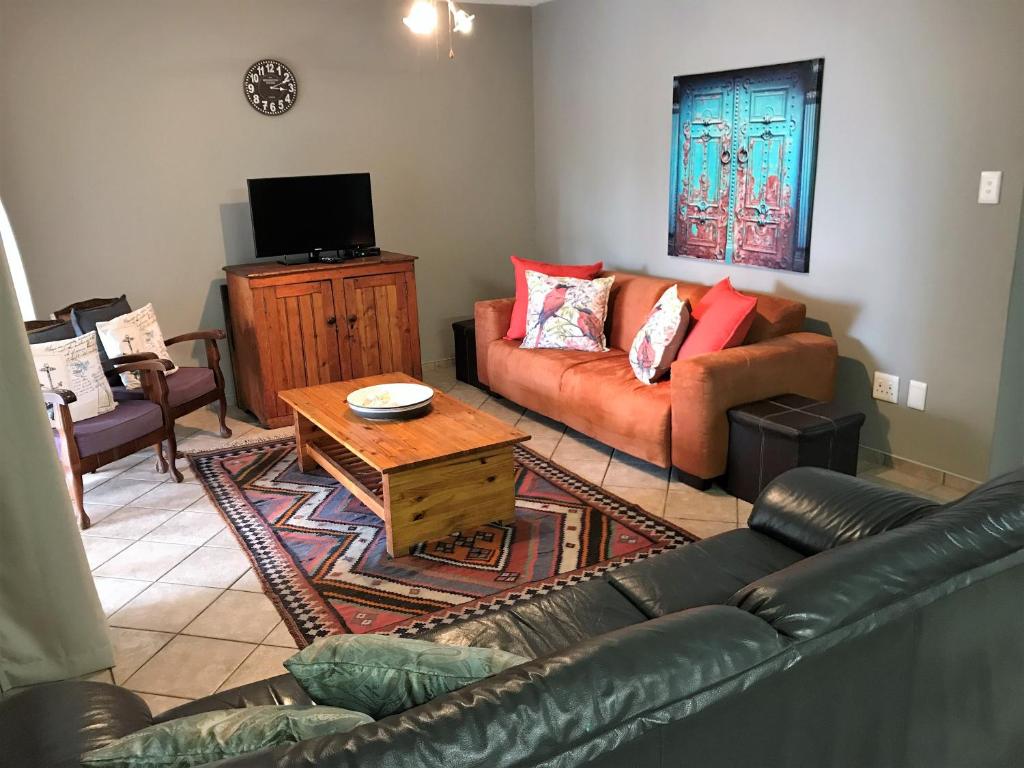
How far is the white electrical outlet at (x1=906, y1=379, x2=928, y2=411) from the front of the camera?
3703 millimetres

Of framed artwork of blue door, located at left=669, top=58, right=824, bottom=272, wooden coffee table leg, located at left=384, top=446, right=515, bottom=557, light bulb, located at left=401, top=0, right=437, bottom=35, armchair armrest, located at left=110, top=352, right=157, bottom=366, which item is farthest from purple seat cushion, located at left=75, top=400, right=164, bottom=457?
framed artwork of blue door, located at left=669, top=58, right=824, bottom=272

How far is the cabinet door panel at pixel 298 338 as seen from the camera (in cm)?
466

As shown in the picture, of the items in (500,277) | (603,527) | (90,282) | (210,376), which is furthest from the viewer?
(500,277)

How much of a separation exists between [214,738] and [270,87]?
446cm

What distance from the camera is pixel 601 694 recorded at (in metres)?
1.16

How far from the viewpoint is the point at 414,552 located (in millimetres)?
3219

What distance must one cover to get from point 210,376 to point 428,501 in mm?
1809

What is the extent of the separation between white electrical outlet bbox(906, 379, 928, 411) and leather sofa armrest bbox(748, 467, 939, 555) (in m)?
1.48

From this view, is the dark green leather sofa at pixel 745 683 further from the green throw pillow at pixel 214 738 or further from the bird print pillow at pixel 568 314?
the bird print pillow at pixel 568 314

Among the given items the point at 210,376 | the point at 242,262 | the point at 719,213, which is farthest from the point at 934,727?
the point at 242,262

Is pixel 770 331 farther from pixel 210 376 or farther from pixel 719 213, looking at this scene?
pixel 210 376

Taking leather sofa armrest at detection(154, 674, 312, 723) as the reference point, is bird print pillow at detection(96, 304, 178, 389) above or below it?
above

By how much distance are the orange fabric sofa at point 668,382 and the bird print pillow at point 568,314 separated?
63 mm

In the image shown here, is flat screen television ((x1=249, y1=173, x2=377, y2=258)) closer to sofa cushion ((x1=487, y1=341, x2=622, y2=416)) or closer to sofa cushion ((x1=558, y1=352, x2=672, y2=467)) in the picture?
sofa cushion ((x1=487, y1=341, x2=622, y2=416))
